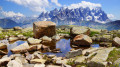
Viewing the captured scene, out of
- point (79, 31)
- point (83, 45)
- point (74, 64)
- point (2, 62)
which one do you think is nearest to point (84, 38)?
point (83, 45)

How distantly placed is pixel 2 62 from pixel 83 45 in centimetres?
1567

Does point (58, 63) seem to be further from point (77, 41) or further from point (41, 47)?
point (77, 41)

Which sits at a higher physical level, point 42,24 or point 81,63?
point 42,24

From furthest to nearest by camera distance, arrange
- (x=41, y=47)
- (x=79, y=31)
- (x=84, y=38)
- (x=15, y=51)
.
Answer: (x=79, y=31) → (x=84, y=38) → (x=41, y=47) → (x=15, y=51)

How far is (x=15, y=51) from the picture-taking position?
1823 cm

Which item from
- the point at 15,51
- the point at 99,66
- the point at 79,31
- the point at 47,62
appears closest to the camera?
the point at 99,66

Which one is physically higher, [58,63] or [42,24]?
[42,24]

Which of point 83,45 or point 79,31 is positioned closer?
point 83,45

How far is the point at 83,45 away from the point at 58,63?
12559 millimetres

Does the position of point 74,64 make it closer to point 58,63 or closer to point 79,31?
point 58,63

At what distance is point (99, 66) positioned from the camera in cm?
1002

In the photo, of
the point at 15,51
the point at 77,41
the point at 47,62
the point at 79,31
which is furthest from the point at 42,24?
the point at 47,62

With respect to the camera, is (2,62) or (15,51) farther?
(15,51)

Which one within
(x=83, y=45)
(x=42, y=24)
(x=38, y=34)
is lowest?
(x=83, y=45)
